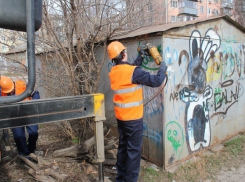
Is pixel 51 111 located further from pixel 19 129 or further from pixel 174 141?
pixel 174 141

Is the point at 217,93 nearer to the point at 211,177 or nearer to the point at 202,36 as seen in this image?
the point at 202,36

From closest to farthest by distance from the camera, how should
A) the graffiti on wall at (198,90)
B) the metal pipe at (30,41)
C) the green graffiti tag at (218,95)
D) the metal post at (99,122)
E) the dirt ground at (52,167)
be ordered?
the metal pipe at (30,41) < the metal post at (99,122) < the dirt ground at (52,167) < the graffiti on wall at (198,90) < the green graffiti tag at (218,95)

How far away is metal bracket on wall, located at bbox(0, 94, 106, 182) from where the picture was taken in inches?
78.0

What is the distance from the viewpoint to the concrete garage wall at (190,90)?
3824 mm

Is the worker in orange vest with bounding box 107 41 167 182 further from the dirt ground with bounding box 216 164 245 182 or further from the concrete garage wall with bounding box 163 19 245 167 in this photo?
the dirt ground with bounding box 216 164 245 182

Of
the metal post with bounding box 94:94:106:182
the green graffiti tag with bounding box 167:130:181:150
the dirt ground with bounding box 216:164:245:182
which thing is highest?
the metal post with bounding box 94:94:106:182

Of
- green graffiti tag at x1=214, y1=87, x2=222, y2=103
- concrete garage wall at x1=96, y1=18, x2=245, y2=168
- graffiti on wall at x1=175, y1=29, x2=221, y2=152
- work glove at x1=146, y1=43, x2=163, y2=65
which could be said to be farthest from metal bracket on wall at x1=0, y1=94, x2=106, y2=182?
green graffiti tag at x1=214, y1=87, x2=222, y2=103

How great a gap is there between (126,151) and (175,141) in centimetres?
115

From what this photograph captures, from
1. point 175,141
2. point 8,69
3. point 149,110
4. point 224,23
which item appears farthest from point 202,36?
point 8,69

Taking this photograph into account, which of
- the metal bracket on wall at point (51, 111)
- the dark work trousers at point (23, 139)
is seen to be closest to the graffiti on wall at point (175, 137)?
the metal bracket on wall at point (51, 111)

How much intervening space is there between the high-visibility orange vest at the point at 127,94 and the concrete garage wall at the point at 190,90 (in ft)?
2.94

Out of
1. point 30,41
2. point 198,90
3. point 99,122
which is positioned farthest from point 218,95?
point 30,41

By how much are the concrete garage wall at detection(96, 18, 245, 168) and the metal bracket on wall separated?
1.61 meters

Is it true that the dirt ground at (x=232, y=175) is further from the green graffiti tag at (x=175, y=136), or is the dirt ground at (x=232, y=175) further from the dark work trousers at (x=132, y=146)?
the dark work trousers at (x=132, y=146)
